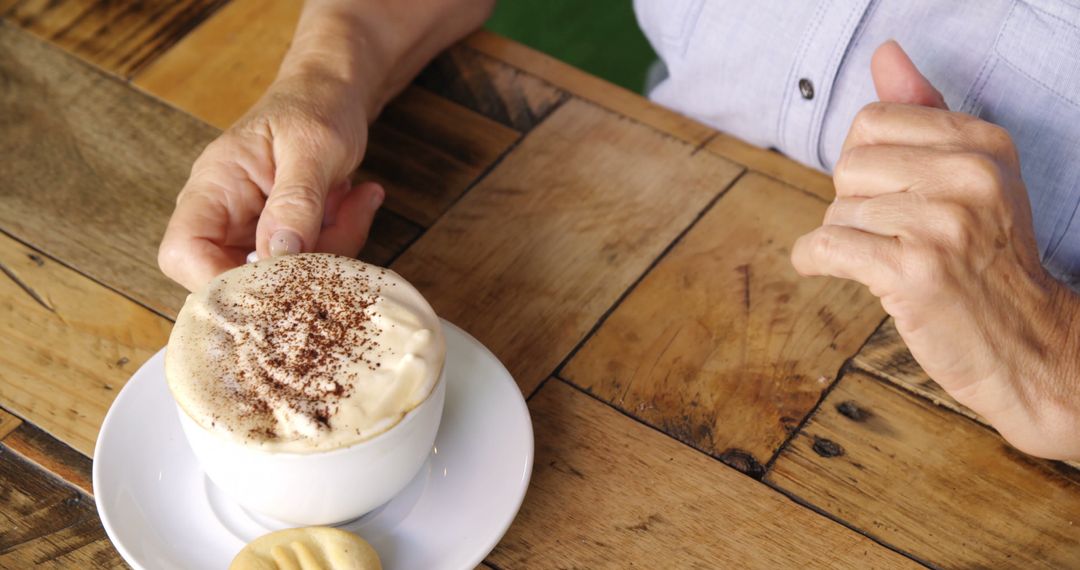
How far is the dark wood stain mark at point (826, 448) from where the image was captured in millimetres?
783

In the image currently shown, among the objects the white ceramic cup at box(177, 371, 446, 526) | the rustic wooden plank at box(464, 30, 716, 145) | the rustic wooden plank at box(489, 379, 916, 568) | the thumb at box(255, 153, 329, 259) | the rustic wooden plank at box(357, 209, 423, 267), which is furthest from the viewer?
the rustic wooden plank at box(464, 30, 716, 145)

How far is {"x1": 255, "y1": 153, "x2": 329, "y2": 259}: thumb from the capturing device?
0.82 meters

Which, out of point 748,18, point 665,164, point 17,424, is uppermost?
point 748,18

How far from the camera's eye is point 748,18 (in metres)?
1.04

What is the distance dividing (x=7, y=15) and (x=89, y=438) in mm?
604

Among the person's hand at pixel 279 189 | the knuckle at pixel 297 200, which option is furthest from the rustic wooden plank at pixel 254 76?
the knuckle at pixel 297 200

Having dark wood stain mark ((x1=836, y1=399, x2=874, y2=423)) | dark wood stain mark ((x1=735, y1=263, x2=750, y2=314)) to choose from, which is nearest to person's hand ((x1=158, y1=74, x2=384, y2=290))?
dark wood stain mark ((x1=735, y1=263, x2=750, y2=314))

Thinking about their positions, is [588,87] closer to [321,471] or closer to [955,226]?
[955,226]

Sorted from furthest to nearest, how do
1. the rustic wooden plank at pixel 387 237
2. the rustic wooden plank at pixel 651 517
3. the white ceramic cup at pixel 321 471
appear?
the rustic wooden plank at pixel 387 237 < the rustic wooden plank at pixel 651 517 < the white ceramic cup at pixel 321 471

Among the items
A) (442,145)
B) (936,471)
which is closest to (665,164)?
(442,145)

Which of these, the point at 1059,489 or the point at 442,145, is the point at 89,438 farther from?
the point at 1059,489

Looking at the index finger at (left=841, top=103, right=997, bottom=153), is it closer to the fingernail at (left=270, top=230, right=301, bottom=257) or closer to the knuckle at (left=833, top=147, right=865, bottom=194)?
the knuckle at (left=833, top=147, right=865, bottom=194)

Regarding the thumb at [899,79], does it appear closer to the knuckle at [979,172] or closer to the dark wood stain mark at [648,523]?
the knuckle at [979,172]

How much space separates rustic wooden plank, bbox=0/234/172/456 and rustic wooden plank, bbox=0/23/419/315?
18 millimetres
